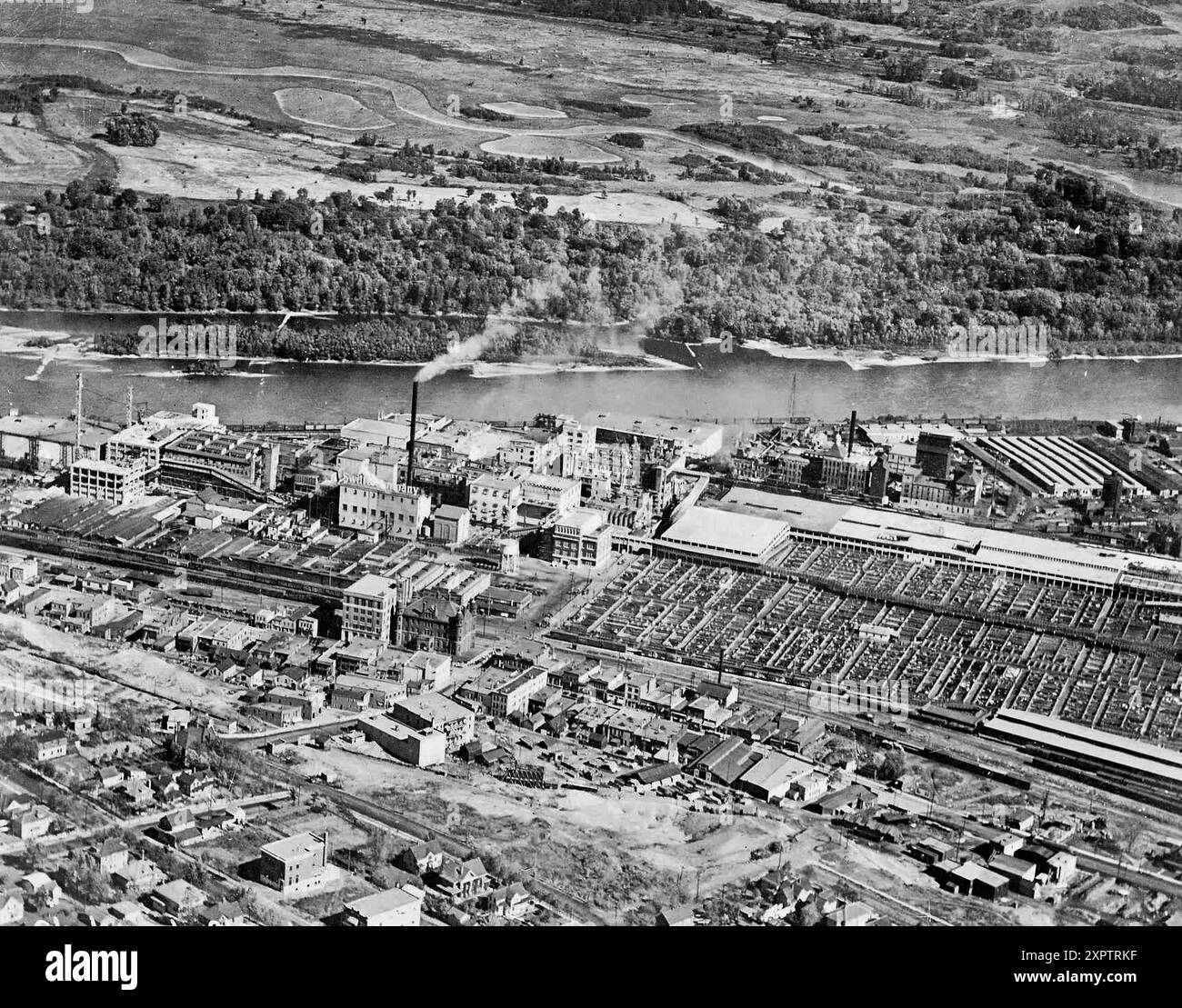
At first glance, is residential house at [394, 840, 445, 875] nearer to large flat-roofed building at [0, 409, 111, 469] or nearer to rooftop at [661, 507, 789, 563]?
rooftop at [661, 507, 789, 563]

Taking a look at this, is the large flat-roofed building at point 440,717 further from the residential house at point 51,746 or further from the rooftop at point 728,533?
the rooftop at point 728,533

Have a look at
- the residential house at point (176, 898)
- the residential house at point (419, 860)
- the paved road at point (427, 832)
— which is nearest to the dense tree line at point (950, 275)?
the paved road at point (427, 832)

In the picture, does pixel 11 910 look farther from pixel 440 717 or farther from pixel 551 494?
pixel 551 494

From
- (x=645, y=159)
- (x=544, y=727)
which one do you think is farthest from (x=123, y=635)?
(x=645, y=159)

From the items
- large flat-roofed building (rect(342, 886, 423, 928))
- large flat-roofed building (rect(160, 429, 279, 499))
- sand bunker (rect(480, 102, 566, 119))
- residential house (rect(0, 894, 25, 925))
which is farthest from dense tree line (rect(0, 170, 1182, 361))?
residential house (rect(0, 894, 25, 925))

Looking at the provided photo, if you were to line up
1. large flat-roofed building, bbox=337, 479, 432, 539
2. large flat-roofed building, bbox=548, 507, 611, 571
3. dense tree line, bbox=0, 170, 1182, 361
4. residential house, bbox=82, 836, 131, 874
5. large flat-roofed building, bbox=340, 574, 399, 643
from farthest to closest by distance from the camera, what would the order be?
dense tree line, bbox=0, 170, 1182, 361, large flat-roofed building, bbox=337, 479, 432, 539, large flat-roofed building, bbox=548, 507, 611, 571, large flat-roofed building, bbox=340, 574, 399, 643, residential house, bbox=82, 836, 131, 874

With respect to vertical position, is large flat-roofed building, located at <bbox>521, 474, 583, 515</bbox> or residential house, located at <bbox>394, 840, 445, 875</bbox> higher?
large flat-roofed building, located at <bbox>521, 474, 583, 515</bbox>

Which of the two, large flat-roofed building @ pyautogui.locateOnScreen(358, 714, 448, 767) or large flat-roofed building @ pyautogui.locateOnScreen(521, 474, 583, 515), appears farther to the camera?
large flat-roofed building @ pyautogui.locateOnScreen(521, 474, 583, 515)

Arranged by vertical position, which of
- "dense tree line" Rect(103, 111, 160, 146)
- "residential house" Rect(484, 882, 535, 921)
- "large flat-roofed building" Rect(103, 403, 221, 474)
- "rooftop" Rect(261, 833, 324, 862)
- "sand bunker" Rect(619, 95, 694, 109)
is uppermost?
"sand bunker" Rect(619, 95, 694, 109)
